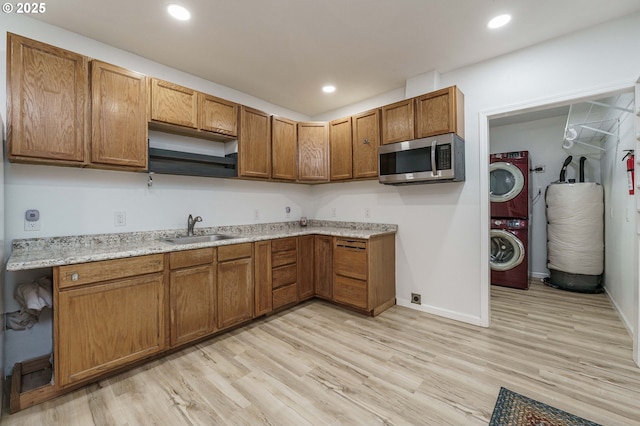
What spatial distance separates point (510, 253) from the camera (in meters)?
→ 4.18

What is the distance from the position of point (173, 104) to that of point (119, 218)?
1.17 meters

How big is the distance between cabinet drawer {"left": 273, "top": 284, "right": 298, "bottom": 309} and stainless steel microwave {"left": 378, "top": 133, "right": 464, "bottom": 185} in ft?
5.55

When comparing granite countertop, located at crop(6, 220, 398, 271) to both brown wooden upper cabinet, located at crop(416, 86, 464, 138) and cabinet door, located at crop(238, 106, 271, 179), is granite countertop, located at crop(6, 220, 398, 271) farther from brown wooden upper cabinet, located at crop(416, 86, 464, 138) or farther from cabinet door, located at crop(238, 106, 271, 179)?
brown wooden upper cabinet, located at crop(416, 86, 464, 138)

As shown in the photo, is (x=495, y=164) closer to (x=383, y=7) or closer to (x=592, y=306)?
(x=592, y=306)

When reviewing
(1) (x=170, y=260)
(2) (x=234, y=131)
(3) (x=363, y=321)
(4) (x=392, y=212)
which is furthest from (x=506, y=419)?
(2) (x=234, y=131)

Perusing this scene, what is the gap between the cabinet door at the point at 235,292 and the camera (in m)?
2.59

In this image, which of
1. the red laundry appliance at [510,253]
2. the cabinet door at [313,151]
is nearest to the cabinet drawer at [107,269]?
the cabinet door at [313,151]

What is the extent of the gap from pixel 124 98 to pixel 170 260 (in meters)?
1.42

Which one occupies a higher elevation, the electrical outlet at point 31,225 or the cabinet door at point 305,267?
the electrical outlet at point 31,225

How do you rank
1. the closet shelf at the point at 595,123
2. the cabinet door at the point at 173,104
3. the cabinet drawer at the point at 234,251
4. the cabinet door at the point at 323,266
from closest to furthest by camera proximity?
the cabinet door at the point at 173,104 < the cabinet drawer at the point at 234,251 < the closet shelf at the point at 595,123 < the cabinet door at the point at 323,266

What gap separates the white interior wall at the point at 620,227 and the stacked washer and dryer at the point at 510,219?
2.83 ft

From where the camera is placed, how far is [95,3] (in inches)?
75.3

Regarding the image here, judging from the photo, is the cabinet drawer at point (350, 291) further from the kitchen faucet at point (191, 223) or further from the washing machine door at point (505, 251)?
the washing machine door at point (505, 251)

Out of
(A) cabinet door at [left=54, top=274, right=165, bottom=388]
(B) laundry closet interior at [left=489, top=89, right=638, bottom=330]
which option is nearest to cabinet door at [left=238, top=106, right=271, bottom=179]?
(A) cabinet door at [left=54, top=274, right=165, bottom=388]
